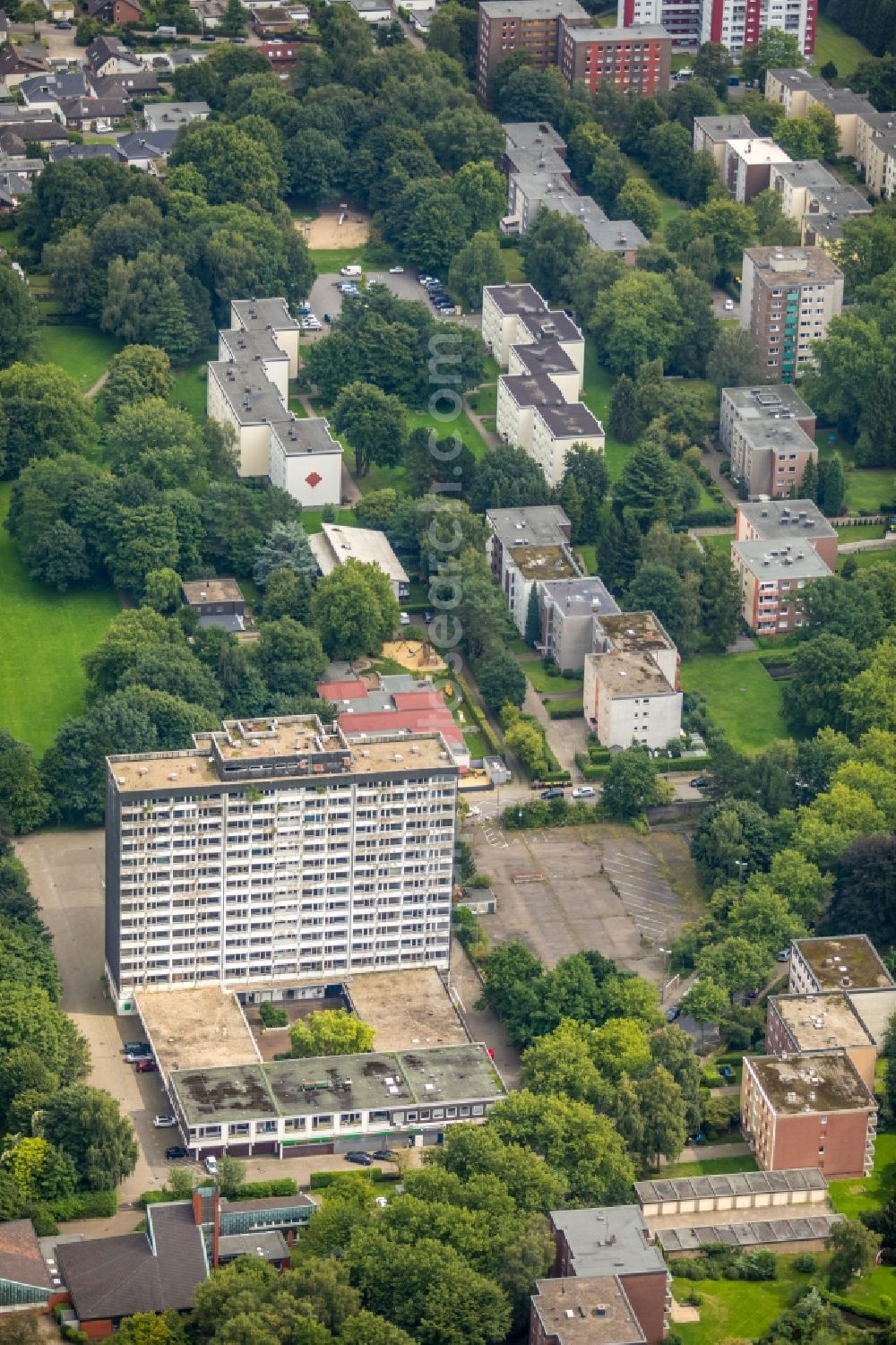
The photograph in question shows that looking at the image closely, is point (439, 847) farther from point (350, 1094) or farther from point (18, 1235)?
point (18, 1235)

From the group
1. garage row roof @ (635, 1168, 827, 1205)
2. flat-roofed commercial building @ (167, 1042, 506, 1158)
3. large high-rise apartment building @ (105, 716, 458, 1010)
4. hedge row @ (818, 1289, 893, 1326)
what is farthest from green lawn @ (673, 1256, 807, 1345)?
large high-rise apartment building @ (105, 716, 458, 1010)

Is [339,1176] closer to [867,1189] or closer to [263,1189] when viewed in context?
[263,1189]

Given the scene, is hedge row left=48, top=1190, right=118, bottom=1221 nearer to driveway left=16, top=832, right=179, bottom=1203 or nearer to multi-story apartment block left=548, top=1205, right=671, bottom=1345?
driveway left=16, top=832, right=179, bottom=1203

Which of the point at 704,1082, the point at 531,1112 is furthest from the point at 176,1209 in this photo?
the point at 704,1082

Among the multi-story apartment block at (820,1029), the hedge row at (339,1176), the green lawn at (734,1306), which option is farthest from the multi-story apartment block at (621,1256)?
the multi-story apartment block at (820,1029)

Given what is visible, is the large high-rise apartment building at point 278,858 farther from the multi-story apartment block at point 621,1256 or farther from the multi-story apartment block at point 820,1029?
the multi-story apartment block at point 621,1256

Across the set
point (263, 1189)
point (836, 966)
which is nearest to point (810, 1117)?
point (836, 966)
